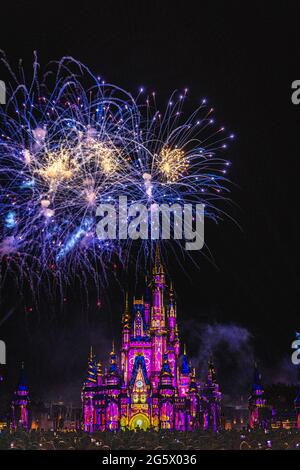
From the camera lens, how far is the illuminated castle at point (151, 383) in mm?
73375

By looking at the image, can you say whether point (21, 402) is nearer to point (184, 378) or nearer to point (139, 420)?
point (139, 420)

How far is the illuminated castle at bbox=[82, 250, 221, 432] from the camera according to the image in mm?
73375

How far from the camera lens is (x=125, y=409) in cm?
7375

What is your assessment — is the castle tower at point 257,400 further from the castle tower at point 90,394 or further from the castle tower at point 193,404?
the castle tower at point 90,394

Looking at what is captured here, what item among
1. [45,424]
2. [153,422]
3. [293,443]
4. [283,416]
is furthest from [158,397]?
[293,443]

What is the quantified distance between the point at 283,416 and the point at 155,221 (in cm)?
5265

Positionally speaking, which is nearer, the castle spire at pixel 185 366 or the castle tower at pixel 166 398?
the castle tower at pixel 166 398

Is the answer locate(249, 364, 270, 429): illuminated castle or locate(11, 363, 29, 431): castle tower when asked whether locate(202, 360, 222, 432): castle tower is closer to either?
locate(249, 364, 270, 429): illuminated castle

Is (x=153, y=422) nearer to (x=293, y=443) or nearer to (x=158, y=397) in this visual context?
(x=158, y=397)

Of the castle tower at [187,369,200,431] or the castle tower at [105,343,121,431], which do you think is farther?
the castle tower at [187,369,200,431]

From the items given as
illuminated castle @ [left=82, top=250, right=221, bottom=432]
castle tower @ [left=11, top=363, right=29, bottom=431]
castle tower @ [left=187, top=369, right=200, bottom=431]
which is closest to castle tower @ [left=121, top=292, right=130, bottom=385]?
illuminated castle @ [left=82, top=250, right=221, bottom=432]

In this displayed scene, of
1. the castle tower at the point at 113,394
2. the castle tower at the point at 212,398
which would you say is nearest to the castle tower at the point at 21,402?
the castle tower at the point at 113,394
